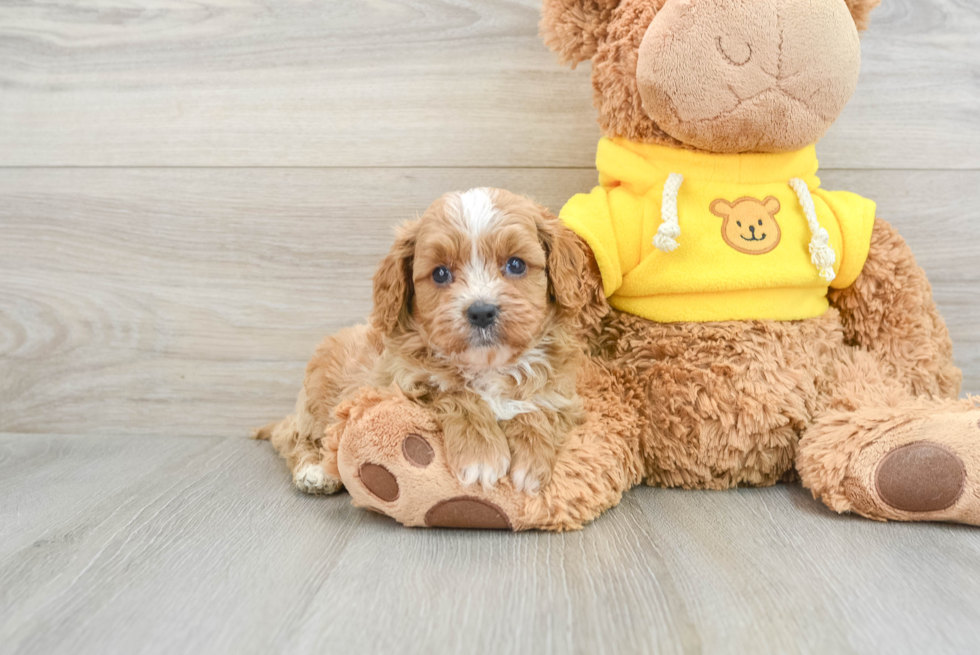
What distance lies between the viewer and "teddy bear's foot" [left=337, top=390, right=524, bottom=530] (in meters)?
1.08

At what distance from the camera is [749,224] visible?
48.4 inches

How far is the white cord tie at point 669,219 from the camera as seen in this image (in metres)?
1.17

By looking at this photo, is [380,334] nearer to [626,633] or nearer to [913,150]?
[626,633]

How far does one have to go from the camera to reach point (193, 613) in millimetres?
898

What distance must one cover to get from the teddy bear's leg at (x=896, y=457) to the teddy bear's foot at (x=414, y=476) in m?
0.52

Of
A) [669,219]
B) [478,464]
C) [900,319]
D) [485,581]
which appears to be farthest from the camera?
[900,319]

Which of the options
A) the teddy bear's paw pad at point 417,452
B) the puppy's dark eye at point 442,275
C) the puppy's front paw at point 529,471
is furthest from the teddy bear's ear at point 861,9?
the teddy bear's paw pad at point 417,452

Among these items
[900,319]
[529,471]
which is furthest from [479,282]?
[900,319]

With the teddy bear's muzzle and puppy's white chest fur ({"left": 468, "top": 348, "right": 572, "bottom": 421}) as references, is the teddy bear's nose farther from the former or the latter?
puppy's white chest fur ({"left": 468, "top": 348, "right": 572, "bottom": 421})

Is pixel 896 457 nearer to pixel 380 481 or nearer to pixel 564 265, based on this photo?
pixel 564 265

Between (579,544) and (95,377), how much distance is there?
1336 millimetres

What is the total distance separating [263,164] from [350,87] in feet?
0.90

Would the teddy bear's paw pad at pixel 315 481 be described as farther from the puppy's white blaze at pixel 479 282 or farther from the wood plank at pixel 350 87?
the wood plank at pixel 350 87

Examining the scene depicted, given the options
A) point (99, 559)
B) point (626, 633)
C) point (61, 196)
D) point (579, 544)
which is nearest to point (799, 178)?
point (579, 544)
